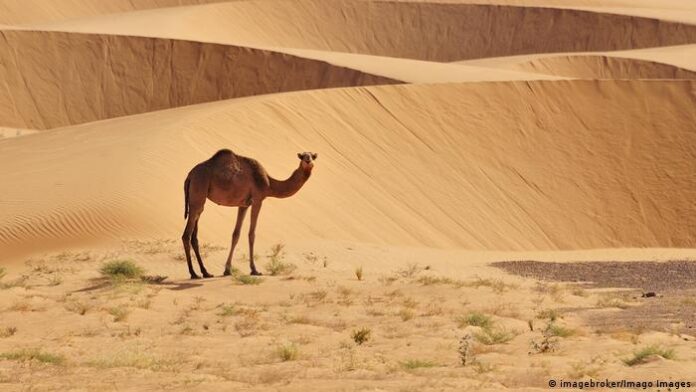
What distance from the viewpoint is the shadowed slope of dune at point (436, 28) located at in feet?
213

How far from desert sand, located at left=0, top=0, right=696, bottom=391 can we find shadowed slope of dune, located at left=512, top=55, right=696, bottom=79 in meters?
0.11

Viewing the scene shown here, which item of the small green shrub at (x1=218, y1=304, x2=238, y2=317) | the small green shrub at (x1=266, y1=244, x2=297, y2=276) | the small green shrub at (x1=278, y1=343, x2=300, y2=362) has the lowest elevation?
the small green shrub at (x1=278, y1=343, x2=300, y2=362)

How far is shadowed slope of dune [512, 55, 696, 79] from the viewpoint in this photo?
48.9 meters

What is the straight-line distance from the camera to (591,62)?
5116 cm

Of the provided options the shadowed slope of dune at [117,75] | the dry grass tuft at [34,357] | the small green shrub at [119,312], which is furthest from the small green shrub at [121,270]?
the shadowed slope of dune at [117,75]

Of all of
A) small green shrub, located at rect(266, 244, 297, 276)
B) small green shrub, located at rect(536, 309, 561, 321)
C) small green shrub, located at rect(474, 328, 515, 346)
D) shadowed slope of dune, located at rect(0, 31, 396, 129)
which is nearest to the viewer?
small green shrub, located at rect(474, 328, 515, 346)

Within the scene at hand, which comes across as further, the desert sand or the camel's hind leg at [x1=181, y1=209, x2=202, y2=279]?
the camel's hind leg at [x1=181, y1=209, x2=202, y2=279]

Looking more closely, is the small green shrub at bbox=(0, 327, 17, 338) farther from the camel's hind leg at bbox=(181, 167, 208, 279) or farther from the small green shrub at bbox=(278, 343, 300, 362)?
the camel's hind leg at bbox=(181, 167, 208, 279)

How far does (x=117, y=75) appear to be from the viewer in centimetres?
4625

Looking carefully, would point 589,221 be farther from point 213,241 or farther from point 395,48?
point 395,48

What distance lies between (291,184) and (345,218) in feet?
26.8

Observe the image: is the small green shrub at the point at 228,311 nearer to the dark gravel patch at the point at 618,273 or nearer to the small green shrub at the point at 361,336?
the small green shrub at the point at 361,336

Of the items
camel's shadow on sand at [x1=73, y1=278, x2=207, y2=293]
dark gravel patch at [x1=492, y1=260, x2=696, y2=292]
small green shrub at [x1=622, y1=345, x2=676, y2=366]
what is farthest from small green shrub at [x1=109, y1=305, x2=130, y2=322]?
dark gravel patch at [x1=492, y1=260, x2=696, y2=292]

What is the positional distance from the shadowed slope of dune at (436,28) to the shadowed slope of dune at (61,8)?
336 inches
